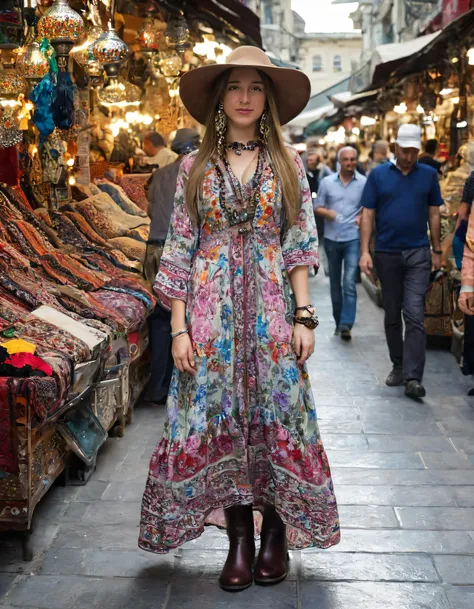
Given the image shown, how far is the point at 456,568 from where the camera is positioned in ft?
12.2

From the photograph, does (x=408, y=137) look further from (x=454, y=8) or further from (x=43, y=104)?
(x=454, y=8)

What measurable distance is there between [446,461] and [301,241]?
2263 mm

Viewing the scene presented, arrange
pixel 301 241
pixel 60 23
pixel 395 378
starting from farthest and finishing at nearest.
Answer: pixel 395 378 → pixel 60 23 → pixel 301 241

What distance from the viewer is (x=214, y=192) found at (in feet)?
11.0

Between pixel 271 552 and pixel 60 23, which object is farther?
pixel 60 23

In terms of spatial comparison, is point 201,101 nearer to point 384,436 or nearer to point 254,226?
point 254,226

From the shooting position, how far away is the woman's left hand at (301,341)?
3.40 metres

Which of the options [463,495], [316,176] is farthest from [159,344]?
[316,176]

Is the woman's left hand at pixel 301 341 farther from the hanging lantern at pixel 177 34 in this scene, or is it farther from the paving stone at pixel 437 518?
the hanging lantern at pixel 177 34

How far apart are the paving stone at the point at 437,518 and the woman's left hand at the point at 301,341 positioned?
4.09 ft

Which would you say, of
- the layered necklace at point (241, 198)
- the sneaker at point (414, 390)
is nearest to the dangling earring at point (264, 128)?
the layered necklace at point (241, 198)

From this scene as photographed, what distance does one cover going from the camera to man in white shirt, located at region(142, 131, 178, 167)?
32.7 ft

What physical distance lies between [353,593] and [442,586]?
360mm

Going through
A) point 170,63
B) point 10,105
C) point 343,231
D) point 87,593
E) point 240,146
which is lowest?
point 87,593
